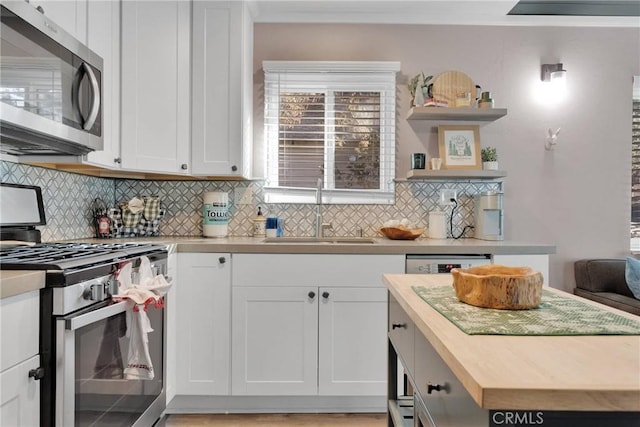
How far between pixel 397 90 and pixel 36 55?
85.0 inches

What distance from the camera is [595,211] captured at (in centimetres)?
302

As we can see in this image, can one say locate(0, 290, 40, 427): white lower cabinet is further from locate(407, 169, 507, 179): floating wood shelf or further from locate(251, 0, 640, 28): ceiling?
locate(251, 0, 640, 28): ceiling

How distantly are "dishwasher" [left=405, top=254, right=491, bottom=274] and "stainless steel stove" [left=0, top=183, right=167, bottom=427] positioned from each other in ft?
4.26

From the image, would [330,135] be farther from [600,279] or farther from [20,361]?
[20,361]

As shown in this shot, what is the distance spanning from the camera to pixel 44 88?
1566mm

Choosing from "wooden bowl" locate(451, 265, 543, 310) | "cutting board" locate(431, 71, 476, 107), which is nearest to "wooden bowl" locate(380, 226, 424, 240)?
"cutting board" locate(431, 71, 476, 107)

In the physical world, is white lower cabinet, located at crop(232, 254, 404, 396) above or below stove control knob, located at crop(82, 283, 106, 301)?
below

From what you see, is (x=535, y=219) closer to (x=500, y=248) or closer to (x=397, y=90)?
(x=500, y=248)

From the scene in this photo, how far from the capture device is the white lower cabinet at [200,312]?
236 cm

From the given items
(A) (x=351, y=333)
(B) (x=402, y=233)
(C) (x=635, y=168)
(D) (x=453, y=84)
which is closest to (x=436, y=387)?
(A) (x=351, y=333)

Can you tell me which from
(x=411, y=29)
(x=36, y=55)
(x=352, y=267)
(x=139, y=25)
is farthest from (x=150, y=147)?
(x=411, y=29)

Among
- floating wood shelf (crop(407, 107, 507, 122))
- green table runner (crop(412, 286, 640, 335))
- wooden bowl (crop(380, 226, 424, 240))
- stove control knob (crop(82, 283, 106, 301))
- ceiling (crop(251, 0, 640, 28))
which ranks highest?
ceiling (crop(251, 0, 640, 28))

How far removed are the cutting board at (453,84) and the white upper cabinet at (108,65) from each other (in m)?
1.94

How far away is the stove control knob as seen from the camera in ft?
4.75
